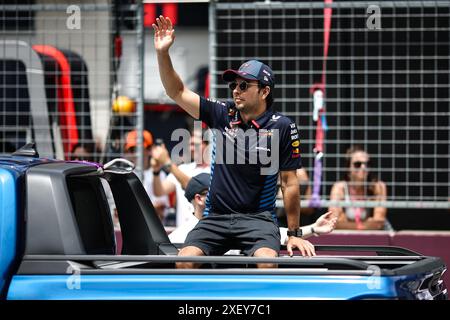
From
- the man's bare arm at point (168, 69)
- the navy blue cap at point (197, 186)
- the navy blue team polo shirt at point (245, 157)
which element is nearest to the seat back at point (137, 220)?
the navy blue team polo shirt at point (245, 157)

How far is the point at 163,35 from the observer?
5.59 metres

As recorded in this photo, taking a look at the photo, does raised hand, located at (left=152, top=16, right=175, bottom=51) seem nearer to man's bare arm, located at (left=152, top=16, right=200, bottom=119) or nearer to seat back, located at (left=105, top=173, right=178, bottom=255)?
man's bare arm, located at (left=152, top=16, right=200, bottom=119)

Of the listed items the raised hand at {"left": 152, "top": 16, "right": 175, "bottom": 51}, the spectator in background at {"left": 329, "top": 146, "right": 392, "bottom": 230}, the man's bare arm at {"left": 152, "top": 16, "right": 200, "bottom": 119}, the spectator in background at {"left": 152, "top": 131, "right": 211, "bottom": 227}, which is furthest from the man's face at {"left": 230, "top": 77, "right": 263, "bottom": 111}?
the spectator in background at {"left": 329, "top": 146, "right": 392, "bottom": 230}

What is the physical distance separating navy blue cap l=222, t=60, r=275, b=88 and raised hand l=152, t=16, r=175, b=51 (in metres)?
0.43

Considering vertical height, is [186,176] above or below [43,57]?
below

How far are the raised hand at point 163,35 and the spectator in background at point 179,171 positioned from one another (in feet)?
10.3

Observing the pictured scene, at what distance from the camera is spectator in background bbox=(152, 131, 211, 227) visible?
8.88m

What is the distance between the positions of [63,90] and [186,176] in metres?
1.55

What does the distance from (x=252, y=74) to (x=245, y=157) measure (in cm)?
52

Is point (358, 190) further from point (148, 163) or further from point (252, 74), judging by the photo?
point (252, 74)

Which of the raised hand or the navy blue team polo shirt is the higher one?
the raised hand
